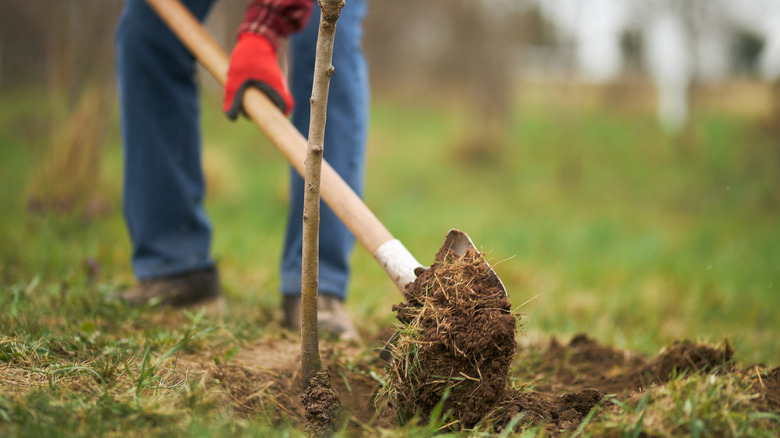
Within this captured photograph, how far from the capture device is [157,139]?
223 cm

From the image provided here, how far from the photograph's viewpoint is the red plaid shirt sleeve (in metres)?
1.95

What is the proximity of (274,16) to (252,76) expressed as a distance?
0.79 ft

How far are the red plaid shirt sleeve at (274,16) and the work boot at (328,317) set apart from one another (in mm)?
873

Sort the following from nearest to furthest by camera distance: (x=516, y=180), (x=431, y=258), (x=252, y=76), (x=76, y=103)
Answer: (x=252, y=76) → (x=431, y=258) → (x=76, y=103) → (x=516, y=180)

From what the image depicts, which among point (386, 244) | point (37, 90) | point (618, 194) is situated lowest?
point (618, 194)

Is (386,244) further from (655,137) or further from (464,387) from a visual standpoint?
(655,137)

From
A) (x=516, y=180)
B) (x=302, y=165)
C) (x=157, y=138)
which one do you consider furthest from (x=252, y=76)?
(x=516, y=180)

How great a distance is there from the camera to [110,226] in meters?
3.65

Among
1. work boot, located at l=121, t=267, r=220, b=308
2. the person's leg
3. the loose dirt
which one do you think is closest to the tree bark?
the loose dirt

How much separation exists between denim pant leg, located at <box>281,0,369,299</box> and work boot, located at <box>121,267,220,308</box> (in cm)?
38

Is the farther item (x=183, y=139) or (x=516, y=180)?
(x=516, y=180)

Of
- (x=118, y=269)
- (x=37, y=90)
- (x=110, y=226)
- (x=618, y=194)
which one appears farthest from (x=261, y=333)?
(x=618, y=194)

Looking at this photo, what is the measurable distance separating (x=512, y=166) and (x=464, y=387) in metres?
8.28

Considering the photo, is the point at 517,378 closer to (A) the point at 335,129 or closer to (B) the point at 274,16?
(A) the point at 335,129
